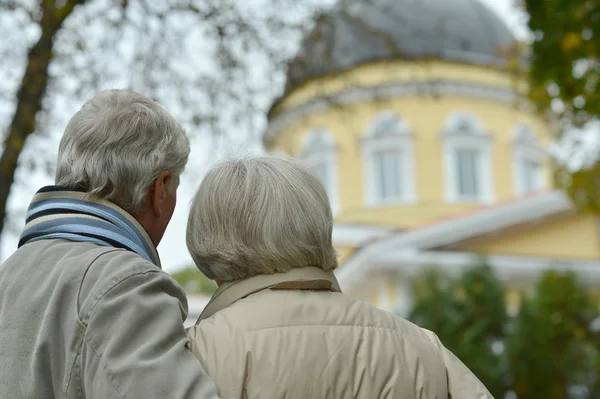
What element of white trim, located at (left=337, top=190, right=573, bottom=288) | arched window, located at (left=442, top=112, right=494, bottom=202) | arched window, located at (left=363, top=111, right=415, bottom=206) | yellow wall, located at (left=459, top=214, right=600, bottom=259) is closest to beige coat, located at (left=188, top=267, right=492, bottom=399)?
white trim, located at (left=337, top=190, right=573, bottom=288)

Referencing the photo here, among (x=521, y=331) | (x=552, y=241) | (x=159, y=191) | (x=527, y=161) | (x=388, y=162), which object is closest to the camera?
(x=159, y=191)

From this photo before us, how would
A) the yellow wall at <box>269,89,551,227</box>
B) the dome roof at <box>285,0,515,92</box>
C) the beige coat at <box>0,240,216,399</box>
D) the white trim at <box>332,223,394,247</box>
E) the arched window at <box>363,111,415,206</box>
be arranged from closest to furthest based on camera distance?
1. the beige coat at <box>0,240,216,399</box>
2. the dome roof at <box>285,0,515,92</box>
3. the white trim at <box>332,223,394,247</box>
4. the yellow wall at <box>269,89,551,227</box>
5. the arched window at <box>363,111,415,206</box>

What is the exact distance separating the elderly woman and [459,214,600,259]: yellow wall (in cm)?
2381

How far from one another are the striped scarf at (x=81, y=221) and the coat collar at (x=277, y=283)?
0.76 feet

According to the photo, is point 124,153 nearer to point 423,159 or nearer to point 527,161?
point 423,159

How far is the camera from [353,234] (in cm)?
3038

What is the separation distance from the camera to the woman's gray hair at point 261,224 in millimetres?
2428

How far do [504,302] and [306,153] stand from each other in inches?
488

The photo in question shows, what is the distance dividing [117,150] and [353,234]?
91.8 ft

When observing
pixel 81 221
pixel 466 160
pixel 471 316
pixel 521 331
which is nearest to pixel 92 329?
pixel 81 221

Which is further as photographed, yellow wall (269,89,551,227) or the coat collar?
yellow wall (269,89,551,227)

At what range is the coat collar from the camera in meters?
2.44

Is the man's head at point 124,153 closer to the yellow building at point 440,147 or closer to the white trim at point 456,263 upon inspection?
the white trim at point 456,263

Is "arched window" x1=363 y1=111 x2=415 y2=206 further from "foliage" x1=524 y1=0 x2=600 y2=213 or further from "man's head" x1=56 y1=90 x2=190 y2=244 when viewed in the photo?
"man's head" x1=56 y1=90 x2=190 y2=244
